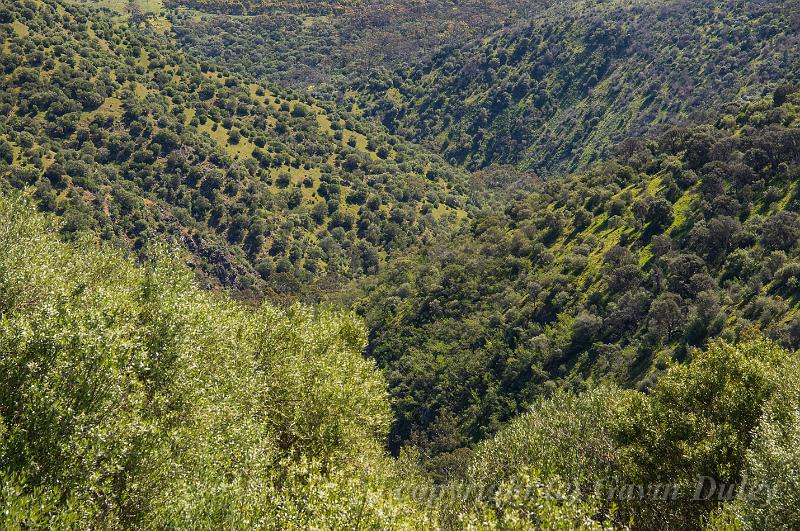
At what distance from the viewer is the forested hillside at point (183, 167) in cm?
13188

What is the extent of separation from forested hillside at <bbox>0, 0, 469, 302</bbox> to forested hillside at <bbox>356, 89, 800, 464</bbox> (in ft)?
125

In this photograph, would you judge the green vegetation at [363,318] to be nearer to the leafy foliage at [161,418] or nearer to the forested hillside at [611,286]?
the leafy foliage at [161,418]

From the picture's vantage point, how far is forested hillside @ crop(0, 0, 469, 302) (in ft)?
433

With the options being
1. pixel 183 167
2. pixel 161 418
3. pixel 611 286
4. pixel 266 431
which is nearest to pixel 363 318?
pixel 611 286

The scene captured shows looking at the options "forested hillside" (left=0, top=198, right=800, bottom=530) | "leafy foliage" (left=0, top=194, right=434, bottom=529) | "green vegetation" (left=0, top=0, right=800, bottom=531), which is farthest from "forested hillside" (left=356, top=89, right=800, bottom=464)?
"leafy foliage" (left=0, top=194, right=434, bottom=529)

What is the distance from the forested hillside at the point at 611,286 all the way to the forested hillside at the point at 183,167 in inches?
1504

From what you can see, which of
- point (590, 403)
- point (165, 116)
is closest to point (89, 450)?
point (590, 403)

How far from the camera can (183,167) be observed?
153500 mm

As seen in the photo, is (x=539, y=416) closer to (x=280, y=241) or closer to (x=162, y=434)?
(x=162, y=434)

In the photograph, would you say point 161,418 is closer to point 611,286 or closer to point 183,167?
point 611,286

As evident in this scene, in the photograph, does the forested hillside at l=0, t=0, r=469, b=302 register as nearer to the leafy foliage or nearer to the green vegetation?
the green vegetation

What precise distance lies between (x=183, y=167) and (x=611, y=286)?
110m

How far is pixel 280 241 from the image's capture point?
15125 cm

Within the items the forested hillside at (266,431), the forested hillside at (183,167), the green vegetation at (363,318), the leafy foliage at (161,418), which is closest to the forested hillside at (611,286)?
the green vegetation at (363,318)
